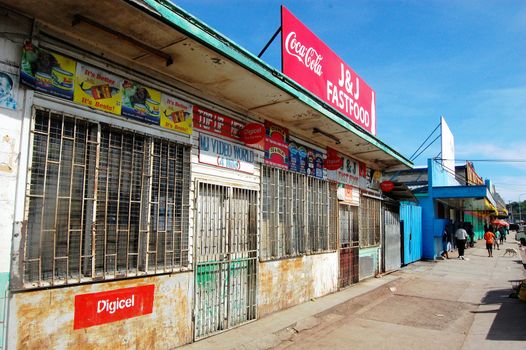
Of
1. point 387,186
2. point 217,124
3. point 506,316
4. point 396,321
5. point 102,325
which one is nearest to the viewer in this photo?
point 102,325

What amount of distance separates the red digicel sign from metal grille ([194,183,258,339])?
2.80 metres

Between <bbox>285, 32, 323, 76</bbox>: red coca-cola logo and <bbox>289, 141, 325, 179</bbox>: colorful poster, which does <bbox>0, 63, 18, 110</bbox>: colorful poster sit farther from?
<bbox>289, 141, 325, 179</bbox>: colorful poster

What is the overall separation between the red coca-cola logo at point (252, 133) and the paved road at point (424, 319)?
3.30 meters

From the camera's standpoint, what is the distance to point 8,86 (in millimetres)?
3973

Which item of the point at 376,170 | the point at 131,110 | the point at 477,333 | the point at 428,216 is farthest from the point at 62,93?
the point at 428,216

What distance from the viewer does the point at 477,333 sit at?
7.16 metres

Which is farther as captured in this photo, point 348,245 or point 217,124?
point 348,245

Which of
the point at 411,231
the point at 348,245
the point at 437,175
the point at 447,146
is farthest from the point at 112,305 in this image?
the point at 447,146

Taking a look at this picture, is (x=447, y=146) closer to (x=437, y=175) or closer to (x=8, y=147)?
(x=437, y=175)

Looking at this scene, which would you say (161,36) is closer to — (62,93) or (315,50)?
(62,93)

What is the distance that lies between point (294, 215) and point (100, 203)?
4.72 metres

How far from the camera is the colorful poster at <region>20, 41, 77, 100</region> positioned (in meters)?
4.07

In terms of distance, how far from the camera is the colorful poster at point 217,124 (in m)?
6.25

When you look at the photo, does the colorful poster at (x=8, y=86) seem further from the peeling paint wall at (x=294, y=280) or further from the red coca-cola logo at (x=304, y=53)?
the red coca-cola logo at (x=304, y=53)
